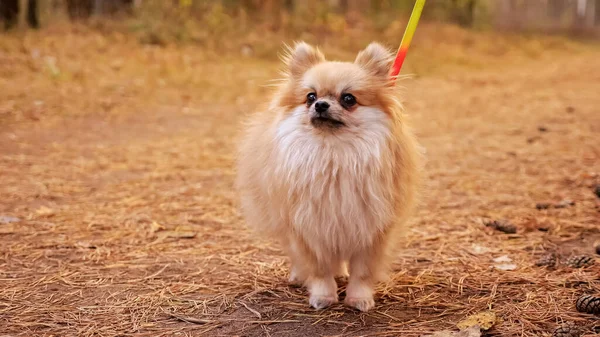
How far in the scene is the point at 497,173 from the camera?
5.53 meters

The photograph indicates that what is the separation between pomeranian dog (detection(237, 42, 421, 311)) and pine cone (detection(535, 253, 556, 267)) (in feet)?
2.78

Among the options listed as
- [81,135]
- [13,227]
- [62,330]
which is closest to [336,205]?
[62,330]

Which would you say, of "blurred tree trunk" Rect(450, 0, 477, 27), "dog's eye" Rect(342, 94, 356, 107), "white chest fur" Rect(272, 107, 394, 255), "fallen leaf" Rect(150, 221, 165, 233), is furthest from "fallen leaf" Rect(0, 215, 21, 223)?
"blurred tree trunk" Rect(450, 0, 477, 27)

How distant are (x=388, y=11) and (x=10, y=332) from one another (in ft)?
46.4

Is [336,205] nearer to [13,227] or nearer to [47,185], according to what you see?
[13,227]

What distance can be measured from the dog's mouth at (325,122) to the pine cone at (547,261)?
4.58 ft

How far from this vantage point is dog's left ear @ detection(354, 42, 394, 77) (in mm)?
2953

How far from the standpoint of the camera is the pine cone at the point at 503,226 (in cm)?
400

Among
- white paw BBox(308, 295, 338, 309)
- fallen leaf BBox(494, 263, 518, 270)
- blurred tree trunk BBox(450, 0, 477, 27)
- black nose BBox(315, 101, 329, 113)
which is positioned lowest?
white paw BBox(308, 295, 338, 309)

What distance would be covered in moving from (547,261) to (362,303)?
111 centimetres

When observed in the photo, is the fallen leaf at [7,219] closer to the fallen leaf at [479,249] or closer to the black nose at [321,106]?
the black nose at [321,106]

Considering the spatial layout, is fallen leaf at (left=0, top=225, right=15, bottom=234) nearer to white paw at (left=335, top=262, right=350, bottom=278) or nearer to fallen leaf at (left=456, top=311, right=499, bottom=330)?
white paw at (left=335, top=262, right=350, bottom=278)

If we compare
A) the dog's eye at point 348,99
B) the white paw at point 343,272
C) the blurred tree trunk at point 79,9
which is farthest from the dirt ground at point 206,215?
the blurred tree trunk at point 79,9

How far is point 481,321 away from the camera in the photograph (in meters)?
2.62
